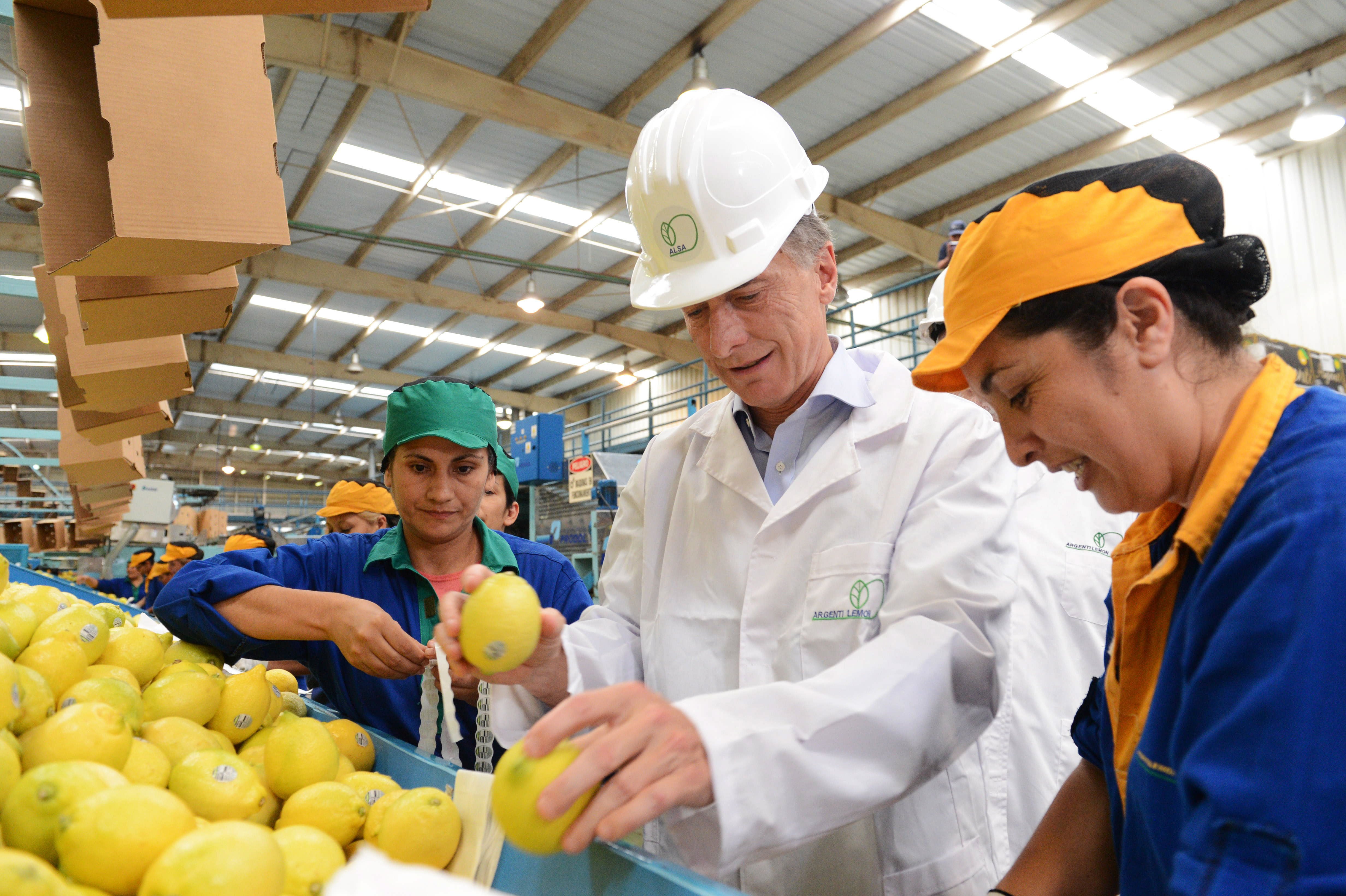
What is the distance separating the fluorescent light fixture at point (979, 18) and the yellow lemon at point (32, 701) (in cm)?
677

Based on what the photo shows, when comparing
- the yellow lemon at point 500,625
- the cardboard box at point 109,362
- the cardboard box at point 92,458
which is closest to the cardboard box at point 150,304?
the cardboard box at point 109,362

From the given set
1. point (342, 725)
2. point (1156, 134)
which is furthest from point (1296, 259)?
point (342, 725)

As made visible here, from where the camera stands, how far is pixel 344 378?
1622 cm

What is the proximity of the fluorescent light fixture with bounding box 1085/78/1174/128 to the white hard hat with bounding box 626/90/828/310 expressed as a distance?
703 cm

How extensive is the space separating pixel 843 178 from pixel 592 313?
18.3ft

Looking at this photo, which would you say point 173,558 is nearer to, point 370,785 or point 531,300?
point 531,300

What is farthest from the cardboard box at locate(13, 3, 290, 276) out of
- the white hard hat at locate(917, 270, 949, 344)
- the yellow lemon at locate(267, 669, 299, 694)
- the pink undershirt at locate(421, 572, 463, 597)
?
the white hard hat at locate(917, 270, 949, 344)

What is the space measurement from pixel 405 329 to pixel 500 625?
14.1m

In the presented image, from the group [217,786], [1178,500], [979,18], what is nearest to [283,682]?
[217,786]

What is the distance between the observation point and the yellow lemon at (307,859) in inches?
38.4

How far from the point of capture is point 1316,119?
257 inches

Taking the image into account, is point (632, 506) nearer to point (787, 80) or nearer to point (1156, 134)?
point (787, 80)

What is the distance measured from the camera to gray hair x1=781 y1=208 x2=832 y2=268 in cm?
161

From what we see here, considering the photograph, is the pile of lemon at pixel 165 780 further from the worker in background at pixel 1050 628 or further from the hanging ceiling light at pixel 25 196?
the hanging ceiling light at pixel 25 196
